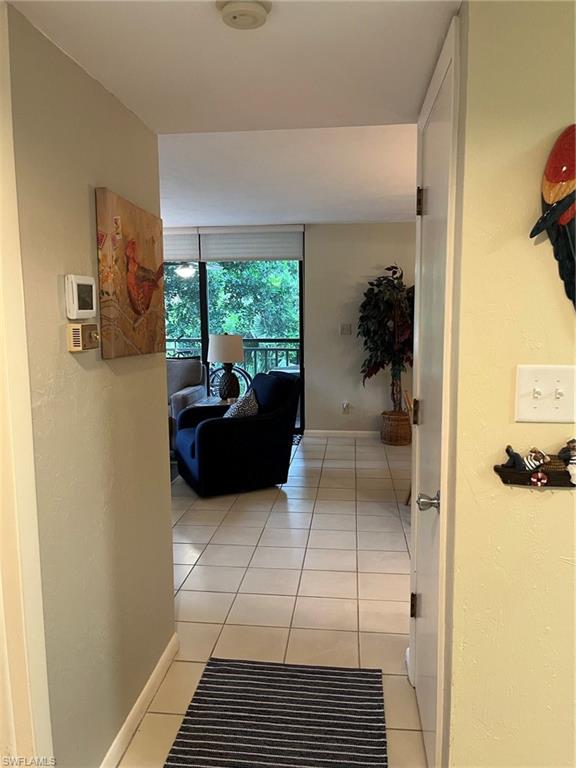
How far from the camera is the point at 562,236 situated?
1.17 meters

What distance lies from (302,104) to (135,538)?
1.60 m

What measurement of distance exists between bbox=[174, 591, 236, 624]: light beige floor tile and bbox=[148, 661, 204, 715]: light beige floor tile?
33 cm

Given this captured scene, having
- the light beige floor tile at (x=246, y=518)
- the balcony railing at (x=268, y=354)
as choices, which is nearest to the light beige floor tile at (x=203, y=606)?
the light beige floor tile at (x=246, y=518)

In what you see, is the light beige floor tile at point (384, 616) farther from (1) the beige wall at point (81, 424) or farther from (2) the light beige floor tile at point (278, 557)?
(1) the beige wall at point (81, 424)

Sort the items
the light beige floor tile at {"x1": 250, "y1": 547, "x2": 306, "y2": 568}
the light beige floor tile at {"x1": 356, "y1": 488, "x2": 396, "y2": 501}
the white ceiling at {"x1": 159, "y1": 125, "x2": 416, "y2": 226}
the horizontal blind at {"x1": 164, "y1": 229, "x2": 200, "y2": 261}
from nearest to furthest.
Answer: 1. the white ceiling at {"x1": 159, "y1": 125, "x2": 416, "y2": 226}
2. the light beige floor tile at {"x1": 250, "y1": 547, "x2": 306, "y2": 568}
3. the light beige floor tile at {"x1": 356, "y1": 488, "x2": 396, "y2": 501}
4. the horizontal blind at {"x1": 164, "y1": 229, "x2": 200, "y2": 261}

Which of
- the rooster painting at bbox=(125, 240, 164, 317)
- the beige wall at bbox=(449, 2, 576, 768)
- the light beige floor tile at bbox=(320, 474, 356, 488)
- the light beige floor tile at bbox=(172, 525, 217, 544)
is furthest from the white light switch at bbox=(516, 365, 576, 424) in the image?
the light beige floor tile at bbox=(320, 474, 356, 488)

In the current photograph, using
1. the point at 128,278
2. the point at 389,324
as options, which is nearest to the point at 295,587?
the point at 128,278

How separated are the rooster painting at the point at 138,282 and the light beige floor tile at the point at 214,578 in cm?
163

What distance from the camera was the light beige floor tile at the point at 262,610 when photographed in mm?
2557

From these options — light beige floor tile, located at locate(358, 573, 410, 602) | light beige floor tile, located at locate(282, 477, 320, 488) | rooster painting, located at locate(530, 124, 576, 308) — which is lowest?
light beige floor tile, located at locate(358, 573, 410, 602)

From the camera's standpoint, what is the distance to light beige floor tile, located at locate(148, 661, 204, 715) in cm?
202

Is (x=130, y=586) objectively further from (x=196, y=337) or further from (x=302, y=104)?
(x=196, y=337)

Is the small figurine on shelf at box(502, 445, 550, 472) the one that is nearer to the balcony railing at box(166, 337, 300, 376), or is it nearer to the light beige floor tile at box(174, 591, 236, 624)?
the light beige floor tile at box(174, 591, 236, 624)

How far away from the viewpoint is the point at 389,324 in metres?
5.57
